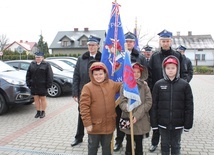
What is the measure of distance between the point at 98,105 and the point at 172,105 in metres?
1.06

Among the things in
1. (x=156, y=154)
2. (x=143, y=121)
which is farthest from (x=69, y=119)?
(x=143, y=121)

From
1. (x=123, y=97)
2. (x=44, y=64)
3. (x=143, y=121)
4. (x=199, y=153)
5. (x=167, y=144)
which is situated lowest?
(x=199, y=153)

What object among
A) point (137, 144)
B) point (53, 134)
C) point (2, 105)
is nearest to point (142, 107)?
point (137, 144)

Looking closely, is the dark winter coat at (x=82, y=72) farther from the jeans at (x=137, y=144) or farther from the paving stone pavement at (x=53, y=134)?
the jeans at (x=137, y=144)

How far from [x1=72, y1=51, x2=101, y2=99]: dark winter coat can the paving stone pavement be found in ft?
3.80

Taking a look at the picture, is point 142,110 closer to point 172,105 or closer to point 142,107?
point 142,107

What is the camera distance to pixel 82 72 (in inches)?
180

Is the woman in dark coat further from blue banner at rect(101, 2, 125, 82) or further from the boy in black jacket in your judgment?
the boy in black jacket

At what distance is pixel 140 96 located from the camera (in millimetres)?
3717

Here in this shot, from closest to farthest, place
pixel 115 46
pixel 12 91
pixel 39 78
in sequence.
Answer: pixel 115 46 < pixel 39 78 < pixel 12 91

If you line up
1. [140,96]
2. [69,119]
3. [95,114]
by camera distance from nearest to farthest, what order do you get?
[95,114], [140,96], [69,119]

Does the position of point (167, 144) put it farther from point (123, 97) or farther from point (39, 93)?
point (39, 93)

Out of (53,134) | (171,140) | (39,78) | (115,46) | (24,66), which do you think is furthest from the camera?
(24,66)

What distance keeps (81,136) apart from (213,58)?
1998 inches
